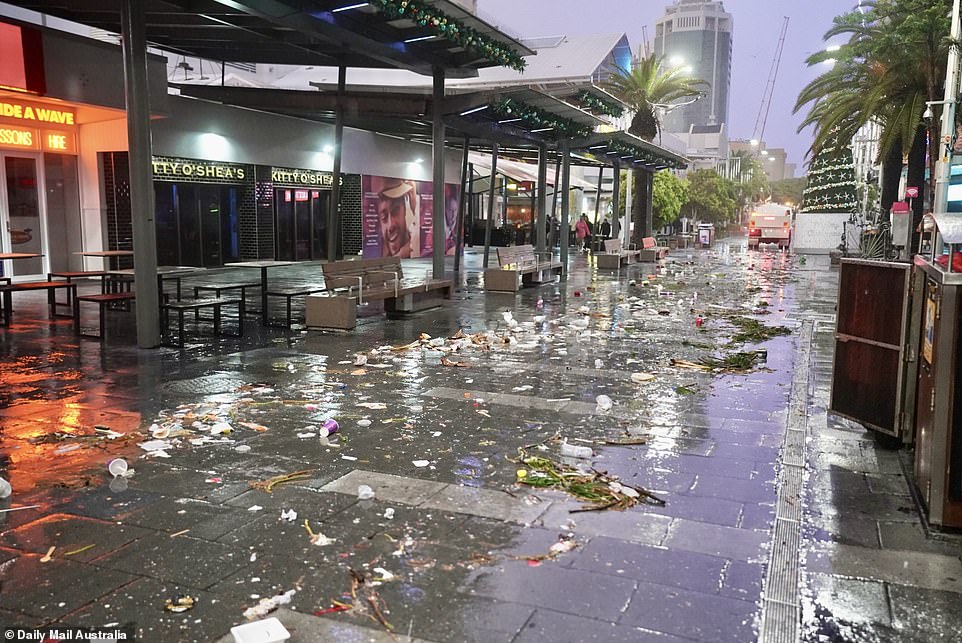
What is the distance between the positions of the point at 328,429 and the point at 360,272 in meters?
6.91

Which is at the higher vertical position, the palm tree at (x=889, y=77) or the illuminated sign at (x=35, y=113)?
the palm tree at (x=889, y=77)

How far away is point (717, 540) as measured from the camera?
4309mm

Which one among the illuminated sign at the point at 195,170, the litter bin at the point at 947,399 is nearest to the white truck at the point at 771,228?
the illuminated sign at the point at 195,170

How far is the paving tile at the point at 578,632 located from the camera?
3.26 meters

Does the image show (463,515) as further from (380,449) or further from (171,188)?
(171,188)

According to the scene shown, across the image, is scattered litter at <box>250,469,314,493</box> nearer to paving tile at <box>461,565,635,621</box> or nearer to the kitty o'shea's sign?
paving tile at <box>461,565,635,621</box>

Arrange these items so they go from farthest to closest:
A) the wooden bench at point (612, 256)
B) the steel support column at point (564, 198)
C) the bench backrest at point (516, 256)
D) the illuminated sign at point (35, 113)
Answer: the wooden bench at point (612, 256), the steel support column at point (564, 198), the bench backrest at point (516, 256), the illuminated sign at point (35, 113)

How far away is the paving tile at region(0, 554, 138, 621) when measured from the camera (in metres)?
3.47

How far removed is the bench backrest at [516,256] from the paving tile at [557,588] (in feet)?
46.1


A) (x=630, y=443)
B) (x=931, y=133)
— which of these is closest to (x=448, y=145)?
(x=931, y=133)

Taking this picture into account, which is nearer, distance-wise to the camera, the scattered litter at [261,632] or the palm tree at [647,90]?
the scattered litter at [261,632]

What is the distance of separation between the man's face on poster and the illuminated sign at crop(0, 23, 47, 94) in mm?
15066

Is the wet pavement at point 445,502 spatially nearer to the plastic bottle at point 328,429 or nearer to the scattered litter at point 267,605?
the scattered litter at point 267,605

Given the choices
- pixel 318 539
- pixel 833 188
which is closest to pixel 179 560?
pixel 318 539
